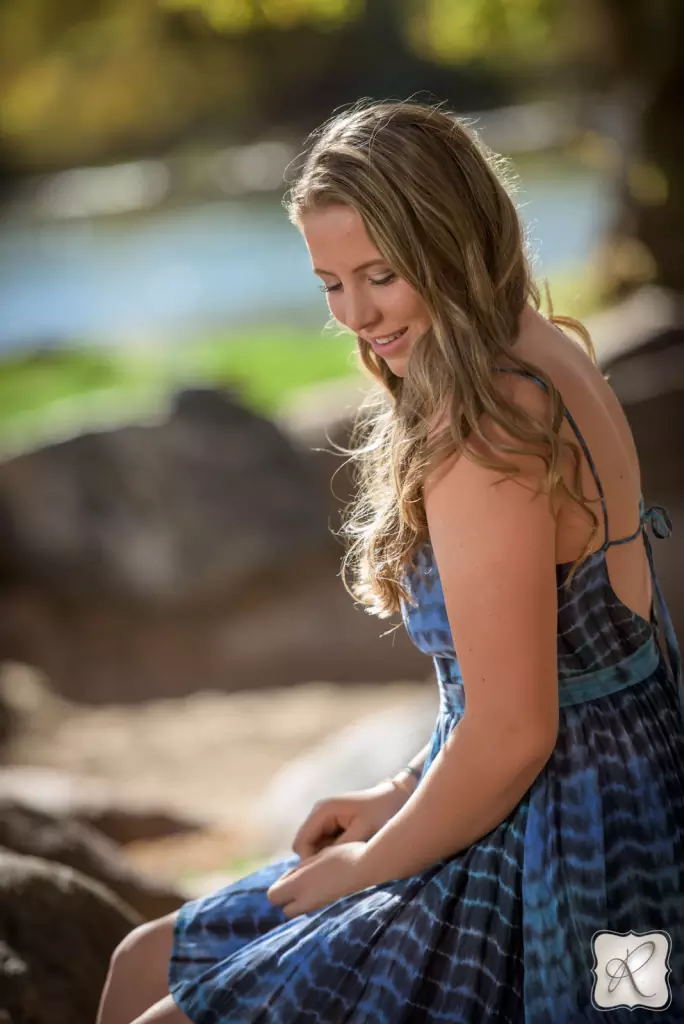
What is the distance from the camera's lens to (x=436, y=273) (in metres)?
1.09

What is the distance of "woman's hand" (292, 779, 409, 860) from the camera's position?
1.27 m

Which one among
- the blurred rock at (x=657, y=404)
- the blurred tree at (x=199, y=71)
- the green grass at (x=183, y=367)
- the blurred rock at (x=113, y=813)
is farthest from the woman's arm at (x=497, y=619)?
the blurred tree at (x=199, y=71)

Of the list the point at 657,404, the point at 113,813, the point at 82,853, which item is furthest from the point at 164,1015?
the point at 657,404

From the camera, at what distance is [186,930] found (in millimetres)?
1221

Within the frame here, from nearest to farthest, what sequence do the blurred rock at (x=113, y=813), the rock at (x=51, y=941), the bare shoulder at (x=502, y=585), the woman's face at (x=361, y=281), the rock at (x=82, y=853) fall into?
the bare shoulder at (x=502, y=585), the woman's face at (x=361, y=281), the rock at (x=51, y=941), the rock at (x=82, y=853), the blurred rock at (x=113, y=813)

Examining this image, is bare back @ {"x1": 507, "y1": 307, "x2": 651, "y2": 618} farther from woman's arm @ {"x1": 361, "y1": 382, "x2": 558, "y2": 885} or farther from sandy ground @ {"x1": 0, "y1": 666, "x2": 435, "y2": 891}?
sandy ground @ {"x1": 0, "y1": 666, "x2": 435, "y2": 891}

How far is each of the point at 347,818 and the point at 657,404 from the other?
13.3ft

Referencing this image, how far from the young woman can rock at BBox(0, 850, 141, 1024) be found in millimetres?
319

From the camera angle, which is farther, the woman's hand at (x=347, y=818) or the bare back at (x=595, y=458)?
the woman's hand at (x=347, y=818)

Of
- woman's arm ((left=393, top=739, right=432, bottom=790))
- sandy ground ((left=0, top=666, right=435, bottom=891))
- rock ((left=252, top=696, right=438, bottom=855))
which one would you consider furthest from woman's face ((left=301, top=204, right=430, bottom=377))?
sandy ground ((left=0, top=666, right=435, bottom=891))

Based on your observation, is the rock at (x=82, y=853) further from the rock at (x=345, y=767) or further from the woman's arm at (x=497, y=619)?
the woman's arm at (x=497, y=619)

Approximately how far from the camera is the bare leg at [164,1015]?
108cm

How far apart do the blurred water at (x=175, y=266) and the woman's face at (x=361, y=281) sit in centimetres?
886

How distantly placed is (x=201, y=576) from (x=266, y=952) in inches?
145
